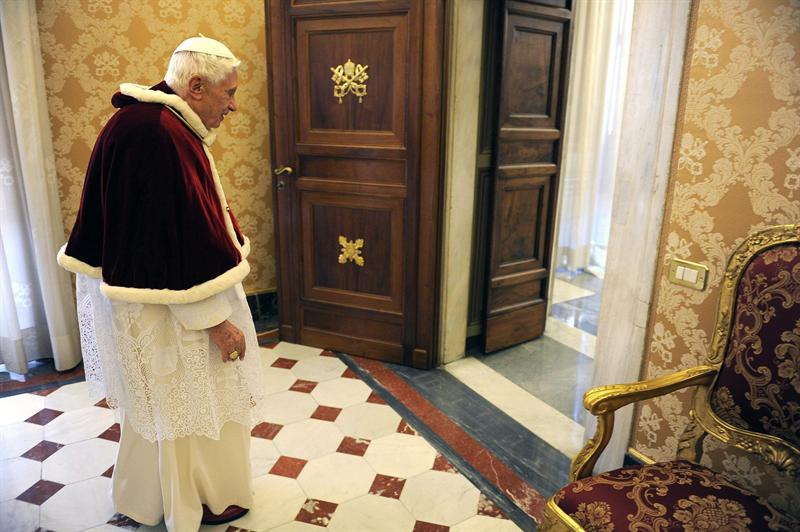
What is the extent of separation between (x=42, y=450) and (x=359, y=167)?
1934 mm

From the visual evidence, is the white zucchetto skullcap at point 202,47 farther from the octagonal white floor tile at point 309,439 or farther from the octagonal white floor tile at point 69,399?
the octagonal white floor tile at point 69,399

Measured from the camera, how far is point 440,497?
6.85 ft

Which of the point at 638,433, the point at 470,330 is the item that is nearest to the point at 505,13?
→ the point at 470,330

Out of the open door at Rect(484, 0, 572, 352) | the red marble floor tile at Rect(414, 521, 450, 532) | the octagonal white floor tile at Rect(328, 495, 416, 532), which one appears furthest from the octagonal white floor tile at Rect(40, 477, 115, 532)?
the open door at Rect(484, 0, 572, 352)

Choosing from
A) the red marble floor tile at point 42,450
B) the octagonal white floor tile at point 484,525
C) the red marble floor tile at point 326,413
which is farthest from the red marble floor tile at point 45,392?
the octagonal white floor tile at point 484,525

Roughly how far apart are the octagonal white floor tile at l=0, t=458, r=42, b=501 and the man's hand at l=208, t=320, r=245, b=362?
115 centimetres

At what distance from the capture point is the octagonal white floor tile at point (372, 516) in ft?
6.33

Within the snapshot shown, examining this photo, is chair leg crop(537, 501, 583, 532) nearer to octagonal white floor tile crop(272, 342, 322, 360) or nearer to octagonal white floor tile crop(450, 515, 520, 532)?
octagonal white floor tile crop(450, 515, 520, 532)

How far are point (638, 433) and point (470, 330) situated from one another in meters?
1.36

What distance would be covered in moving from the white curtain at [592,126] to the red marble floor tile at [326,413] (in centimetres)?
272

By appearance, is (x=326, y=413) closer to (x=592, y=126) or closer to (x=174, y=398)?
(x=174, y=398)

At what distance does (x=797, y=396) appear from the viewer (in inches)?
53.6

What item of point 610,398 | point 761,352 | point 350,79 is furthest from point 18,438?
point 761,352

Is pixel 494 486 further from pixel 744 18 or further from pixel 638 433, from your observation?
pixel 744 18
